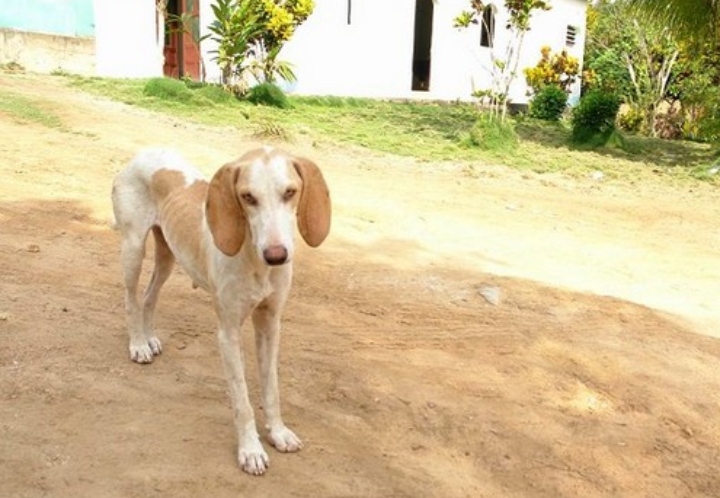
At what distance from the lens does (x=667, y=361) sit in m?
4.10

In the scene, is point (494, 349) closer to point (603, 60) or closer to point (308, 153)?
point (308, 153)

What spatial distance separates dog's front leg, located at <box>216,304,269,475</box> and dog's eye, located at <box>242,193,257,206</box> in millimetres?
509

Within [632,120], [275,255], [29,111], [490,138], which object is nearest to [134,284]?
[275,255]

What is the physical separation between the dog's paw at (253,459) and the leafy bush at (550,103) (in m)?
16.3

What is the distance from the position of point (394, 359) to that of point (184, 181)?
1.45 metres

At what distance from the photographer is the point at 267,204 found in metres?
2.41

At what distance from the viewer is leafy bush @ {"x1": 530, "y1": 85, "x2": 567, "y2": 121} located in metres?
17.8

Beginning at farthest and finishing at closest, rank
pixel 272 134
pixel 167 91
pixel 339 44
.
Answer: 1. pixel 339 44
2. pixel 167 91
3. pixel 272 134

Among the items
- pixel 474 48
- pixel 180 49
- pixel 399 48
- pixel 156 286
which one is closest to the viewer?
pixel 156 286

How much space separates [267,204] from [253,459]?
3.30 ft

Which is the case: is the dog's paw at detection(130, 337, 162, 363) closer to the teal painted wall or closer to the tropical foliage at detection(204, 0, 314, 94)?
the tropical foliage at detection(204, 0, 314, 94)

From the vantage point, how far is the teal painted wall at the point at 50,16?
13.4 m

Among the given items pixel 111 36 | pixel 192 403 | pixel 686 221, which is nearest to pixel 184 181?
pixel 192 403

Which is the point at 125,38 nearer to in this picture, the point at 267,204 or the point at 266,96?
the point at 266,96
